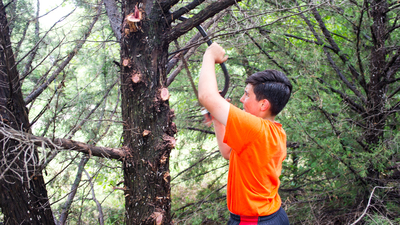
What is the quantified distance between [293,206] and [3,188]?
12.0 feet

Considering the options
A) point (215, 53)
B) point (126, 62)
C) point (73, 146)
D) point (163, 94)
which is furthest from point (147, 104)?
point (215, 53)

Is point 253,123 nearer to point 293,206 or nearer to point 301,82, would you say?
point 301,82

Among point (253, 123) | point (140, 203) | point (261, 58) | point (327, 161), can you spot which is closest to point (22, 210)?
point (140, 203)

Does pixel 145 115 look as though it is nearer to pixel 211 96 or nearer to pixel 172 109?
pixel 172 109

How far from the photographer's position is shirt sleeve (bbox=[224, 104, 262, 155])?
1.50m

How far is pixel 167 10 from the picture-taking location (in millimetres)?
2180

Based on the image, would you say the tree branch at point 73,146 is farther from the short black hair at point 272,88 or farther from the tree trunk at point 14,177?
the short black hair at point 272,88

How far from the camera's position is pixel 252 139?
1.58m

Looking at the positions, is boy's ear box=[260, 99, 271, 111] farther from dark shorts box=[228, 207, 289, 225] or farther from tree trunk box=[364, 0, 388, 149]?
tree trunk box=[364, 0, 388, 149]

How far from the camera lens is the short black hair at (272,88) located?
1.80 metres

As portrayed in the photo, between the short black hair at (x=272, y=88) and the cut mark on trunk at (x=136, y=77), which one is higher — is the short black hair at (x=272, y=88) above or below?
below

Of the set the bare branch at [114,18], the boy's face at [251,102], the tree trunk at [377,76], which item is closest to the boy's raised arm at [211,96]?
the boy's face at [251,102]

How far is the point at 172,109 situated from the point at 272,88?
2.79 ft

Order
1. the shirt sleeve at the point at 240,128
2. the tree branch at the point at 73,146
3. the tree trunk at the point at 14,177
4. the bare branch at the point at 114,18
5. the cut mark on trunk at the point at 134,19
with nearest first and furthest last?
the shirt sleeve at the point at 240,128
the tree branch at the point at 73,146
the cut mark on trunk at the point at 134,19
the tree trunk at the point at 14,177
the bare branch at the point at 114,18
